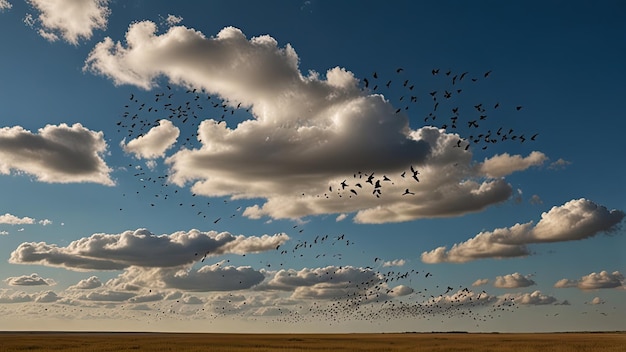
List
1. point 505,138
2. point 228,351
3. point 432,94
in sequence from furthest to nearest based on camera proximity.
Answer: point 228,351 → point 505,138 → point 432,94

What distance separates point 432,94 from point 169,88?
15.0 metres

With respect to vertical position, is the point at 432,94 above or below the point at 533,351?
above

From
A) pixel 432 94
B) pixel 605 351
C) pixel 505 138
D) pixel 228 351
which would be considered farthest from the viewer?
pixel 228 351

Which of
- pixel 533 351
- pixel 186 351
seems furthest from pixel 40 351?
pixel 533 351

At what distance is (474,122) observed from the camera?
1353 inches

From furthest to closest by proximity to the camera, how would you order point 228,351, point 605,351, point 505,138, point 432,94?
point 228,351, point 605,351, point 505,138, point 432,94

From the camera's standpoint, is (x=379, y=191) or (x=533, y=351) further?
(x=533, y=351)

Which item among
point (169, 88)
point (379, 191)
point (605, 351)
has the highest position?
point (169, 88)

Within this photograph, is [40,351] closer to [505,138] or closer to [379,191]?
[379,191]

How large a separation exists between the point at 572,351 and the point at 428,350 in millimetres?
16110

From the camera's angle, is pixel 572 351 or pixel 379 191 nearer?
pixel 379 191

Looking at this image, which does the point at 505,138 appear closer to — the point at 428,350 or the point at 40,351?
the point at 428,350

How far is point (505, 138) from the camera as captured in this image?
35500mm

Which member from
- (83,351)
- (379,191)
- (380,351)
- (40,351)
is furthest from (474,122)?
(40,351)
